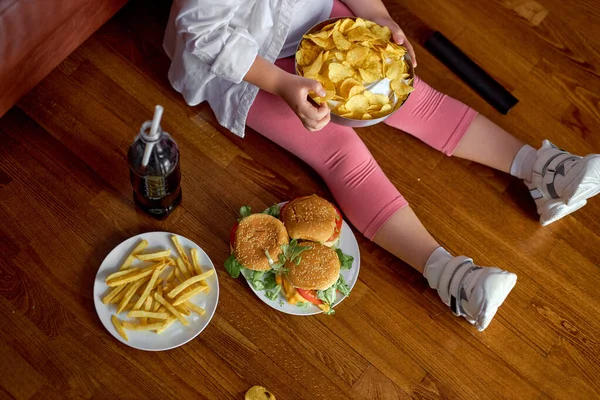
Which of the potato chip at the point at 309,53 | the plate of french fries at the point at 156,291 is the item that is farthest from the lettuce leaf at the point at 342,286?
the potato chip at the point at 309,53

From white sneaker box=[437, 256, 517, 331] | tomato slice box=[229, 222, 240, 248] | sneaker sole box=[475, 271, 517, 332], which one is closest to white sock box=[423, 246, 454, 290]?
white sneaker box=[437, 256, 517, 331]

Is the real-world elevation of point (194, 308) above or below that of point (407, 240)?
below

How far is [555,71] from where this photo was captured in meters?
1.80

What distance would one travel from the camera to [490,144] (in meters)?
1.60

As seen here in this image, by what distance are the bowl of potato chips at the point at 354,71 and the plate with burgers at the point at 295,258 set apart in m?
0.23

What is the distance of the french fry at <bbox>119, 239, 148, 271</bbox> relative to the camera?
1.39 meters

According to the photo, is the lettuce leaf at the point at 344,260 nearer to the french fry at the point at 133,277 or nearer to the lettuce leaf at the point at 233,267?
the lettuce leaf at the point at 233,267

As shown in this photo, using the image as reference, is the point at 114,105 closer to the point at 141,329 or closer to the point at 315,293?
the point at 141,329

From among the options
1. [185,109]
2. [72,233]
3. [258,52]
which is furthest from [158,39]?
[72,233]

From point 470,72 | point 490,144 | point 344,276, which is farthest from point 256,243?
point 470,72

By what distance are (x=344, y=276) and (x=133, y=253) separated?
0.47 metres

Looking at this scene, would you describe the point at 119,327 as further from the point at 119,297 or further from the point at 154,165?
the point at 154,165

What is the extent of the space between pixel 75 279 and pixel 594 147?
4.48 feet

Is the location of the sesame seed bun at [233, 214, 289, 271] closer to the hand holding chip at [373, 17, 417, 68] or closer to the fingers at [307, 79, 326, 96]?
the fingers at [307, 79, 326, 96]
